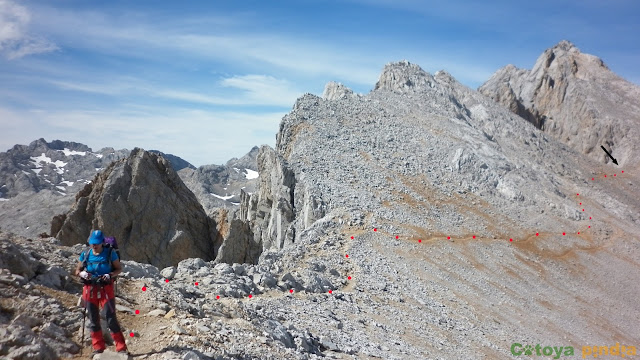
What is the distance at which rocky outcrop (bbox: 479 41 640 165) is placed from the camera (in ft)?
321

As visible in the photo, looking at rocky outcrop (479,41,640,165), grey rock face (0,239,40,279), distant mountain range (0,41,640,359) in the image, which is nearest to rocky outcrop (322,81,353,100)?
distant mountain range (0,41,640,359)

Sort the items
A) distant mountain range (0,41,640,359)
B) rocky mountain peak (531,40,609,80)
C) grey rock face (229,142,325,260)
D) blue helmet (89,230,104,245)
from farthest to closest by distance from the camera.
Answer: rocky mountain peak (531,40,609,80) → grey rock face (229,142,325,260) → distant mountain range (0,41,640,359) → blue helmet (89,230,104,245)

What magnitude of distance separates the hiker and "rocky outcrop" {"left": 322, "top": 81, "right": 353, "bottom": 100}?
4933 cm

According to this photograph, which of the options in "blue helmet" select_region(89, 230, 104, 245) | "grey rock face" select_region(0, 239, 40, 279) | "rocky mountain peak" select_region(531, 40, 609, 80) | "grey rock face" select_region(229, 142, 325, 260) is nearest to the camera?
"blue helmet" select_region(89, 230, 104, 245)

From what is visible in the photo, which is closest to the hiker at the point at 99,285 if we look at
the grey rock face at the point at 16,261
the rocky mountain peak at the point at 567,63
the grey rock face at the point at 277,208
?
the grey rock face at the point at 16,261

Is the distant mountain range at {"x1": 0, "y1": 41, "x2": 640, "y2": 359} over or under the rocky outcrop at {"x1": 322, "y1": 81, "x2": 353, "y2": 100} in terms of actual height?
under

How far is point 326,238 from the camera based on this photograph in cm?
3147

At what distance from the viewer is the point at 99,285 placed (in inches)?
442

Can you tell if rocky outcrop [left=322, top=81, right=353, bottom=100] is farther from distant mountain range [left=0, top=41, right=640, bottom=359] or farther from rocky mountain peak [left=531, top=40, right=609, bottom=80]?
rocky mountain peak [left=531, top=40, right=609, bottom=80]

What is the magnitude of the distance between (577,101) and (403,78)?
2485 inches

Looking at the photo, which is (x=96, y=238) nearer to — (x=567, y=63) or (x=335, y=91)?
(x=335, y=91)

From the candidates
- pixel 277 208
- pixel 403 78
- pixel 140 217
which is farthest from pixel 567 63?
pixel 140 217

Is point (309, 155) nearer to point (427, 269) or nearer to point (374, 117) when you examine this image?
point (374, 117)

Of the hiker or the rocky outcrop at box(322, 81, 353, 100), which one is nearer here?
the hiker
